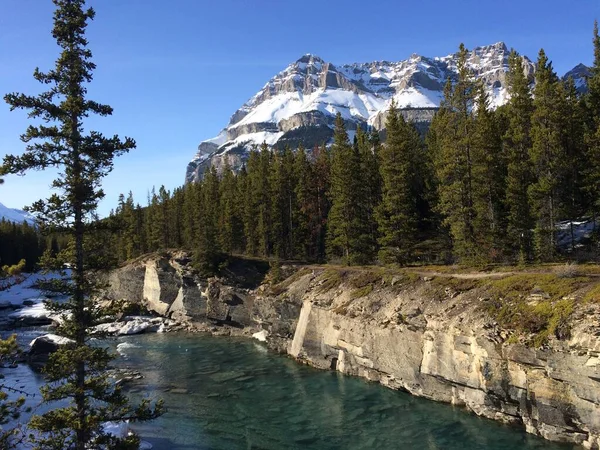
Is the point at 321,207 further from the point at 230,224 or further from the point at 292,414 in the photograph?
the point at 292,414

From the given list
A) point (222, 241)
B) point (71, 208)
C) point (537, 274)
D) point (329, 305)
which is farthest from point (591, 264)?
point (222, 241)

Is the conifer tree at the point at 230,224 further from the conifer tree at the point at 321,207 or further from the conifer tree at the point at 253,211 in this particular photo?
the conifer tree at the point at 321,207

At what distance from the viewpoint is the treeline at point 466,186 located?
35.1m

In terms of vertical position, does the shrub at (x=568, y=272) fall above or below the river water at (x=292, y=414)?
above

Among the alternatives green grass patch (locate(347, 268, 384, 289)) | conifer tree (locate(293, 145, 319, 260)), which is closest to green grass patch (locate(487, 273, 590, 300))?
green grass patch (locate(347, 268, 384, 289))

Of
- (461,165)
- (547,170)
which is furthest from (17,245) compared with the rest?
(547,170)

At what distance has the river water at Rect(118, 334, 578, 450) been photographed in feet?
76.1

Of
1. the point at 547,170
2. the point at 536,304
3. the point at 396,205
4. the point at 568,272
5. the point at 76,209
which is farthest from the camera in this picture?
the point at 396,205

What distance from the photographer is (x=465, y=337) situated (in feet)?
84.6

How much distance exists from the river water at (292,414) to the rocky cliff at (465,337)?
119 centimetres

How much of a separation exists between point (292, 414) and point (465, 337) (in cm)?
1202

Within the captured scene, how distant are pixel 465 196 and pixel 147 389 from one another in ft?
102

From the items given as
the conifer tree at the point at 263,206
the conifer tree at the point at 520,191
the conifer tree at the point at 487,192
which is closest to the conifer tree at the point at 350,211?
the conifer tree at the point at 487,192

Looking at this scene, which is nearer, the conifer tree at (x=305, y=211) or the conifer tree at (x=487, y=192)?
the conifer tree at (x=487, y=192)
